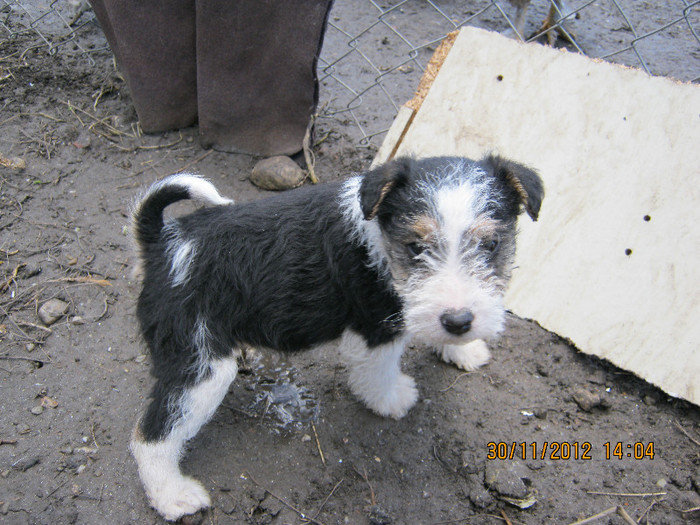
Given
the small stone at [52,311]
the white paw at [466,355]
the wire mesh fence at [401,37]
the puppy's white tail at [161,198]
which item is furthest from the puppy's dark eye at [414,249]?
the wire mesh fence at [401,37]

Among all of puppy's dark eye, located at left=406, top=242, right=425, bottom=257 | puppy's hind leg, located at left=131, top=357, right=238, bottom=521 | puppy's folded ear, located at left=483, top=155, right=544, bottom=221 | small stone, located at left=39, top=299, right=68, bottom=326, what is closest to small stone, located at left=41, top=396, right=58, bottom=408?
small stone, located at left=39, top=299, right=68, bottom=326

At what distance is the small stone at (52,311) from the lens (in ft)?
12.3

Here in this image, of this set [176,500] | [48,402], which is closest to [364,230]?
[176,500]

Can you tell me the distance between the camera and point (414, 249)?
2432mm

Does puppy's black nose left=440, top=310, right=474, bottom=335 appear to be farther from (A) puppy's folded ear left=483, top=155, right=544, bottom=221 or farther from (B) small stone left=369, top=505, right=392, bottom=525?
(B) small stone left=369, top=505, right=392, bottom=525

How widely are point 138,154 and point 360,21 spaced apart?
3.47 m

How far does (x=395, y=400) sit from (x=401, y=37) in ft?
13.7

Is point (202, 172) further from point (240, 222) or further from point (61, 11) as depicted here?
point (61, 11)

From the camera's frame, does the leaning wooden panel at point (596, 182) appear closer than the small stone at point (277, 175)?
Yes

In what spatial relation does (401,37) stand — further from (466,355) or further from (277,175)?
(466,355)

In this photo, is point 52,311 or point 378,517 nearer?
point 378,517

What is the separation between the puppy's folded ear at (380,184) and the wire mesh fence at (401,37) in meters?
2.75

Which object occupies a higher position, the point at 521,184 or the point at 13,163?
the point at 521,184

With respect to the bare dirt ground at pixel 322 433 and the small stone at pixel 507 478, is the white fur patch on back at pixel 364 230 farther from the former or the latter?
the small stone at pixel 507 478
